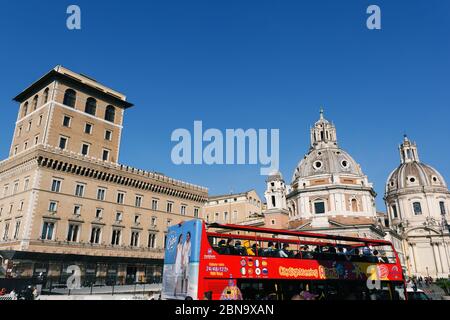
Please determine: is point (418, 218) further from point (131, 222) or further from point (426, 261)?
point (131, 222)

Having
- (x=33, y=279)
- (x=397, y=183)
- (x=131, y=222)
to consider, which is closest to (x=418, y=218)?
(x=397, y=183)

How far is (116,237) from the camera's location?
47.8 m

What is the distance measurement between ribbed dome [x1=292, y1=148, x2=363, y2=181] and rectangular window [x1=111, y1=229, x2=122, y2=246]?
4629 centimetres

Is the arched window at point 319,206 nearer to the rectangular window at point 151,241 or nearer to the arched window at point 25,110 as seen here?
the rectangular window at point 151,241

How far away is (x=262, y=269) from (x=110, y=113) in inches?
1786

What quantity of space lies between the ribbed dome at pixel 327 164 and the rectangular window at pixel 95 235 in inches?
1936

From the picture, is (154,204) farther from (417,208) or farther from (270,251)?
(417,208)

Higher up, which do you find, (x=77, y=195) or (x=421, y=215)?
(x=421, y=215)

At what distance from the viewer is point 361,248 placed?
20.8 m

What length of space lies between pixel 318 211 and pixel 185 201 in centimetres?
3117

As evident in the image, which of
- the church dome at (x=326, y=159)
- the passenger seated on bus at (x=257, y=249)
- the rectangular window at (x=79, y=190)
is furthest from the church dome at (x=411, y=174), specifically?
the passenger seated on bus at (x=257, y=249)

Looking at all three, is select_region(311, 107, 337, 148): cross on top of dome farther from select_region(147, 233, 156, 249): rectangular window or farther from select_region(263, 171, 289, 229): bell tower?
select_region(147, 233, 156, 249): rectangular window

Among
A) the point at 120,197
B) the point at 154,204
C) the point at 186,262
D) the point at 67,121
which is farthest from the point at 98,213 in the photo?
the point at 186,262

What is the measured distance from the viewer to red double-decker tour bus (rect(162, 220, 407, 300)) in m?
14.6
